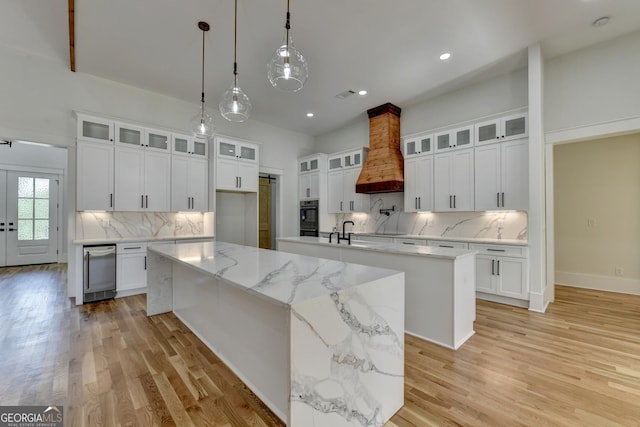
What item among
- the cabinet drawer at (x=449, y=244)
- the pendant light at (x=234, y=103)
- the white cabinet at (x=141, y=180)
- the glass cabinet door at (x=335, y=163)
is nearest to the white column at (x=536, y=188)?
the cabinet drawer at (x=449, y=244)

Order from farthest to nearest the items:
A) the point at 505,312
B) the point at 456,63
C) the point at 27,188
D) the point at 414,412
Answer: the point at 27,188 < the point at 456,63 < the point at 505,312 < the point at 414,412

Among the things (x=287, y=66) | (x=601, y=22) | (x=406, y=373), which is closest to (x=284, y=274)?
(x=406, y=373)

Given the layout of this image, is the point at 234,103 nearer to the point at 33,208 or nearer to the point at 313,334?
the point at 313,334

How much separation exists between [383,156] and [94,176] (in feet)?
16.0

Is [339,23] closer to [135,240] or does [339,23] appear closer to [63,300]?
[135,240]

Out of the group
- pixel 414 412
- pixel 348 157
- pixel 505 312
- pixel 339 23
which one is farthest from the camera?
pixel 348 157

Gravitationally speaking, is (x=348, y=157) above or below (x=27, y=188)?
above

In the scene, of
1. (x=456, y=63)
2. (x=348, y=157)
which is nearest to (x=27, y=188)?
(x=348, y=157)

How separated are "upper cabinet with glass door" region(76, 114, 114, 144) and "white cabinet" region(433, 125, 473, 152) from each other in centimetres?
536

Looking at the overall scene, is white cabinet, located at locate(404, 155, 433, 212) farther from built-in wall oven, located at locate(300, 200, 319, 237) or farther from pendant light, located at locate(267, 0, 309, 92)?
pendant light, located at locate(267, 0, 309, 92)

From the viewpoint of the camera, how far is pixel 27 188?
267 inches

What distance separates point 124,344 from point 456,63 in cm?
534

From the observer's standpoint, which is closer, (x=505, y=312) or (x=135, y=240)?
(x=505, y=312)

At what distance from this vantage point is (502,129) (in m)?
4.14
